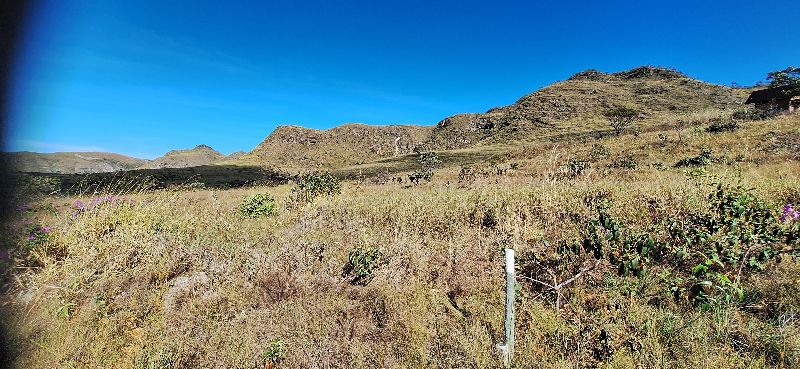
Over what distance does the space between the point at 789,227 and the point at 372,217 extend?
5613mm

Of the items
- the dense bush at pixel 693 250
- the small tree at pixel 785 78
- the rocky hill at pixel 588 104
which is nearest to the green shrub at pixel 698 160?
the dense bush at pixel 693 250

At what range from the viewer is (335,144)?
91500mm

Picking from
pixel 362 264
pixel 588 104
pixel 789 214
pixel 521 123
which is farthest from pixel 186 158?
pixel 789 214

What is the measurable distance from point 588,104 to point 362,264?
78.0 metres

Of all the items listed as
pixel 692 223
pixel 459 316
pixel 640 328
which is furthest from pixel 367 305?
pixel 692 223

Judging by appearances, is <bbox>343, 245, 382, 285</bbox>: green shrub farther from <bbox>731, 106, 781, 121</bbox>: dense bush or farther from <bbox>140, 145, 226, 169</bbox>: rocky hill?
<bbox>140, 145, 226, 169</bbox>: rocky hill

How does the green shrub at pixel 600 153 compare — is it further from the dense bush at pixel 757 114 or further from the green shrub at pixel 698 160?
the dense bush at pixel 757 114

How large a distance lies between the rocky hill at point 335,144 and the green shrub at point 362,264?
239ft

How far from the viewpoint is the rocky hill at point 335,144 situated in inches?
3223

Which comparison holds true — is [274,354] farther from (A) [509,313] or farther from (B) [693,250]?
(B) [693,250]

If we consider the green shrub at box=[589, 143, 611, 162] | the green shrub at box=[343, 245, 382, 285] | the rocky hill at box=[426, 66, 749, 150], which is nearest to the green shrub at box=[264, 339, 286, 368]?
the green shrub at box=[343, 245, 382, 285]

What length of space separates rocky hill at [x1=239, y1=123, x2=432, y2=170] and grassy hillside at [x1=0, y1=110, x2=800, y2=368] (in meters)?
72.0

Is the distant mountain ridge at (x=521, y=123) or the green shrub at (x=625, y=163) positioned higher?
the distant mountain ridge at (x=521, y=123)

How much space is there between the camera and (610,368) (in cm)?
272
